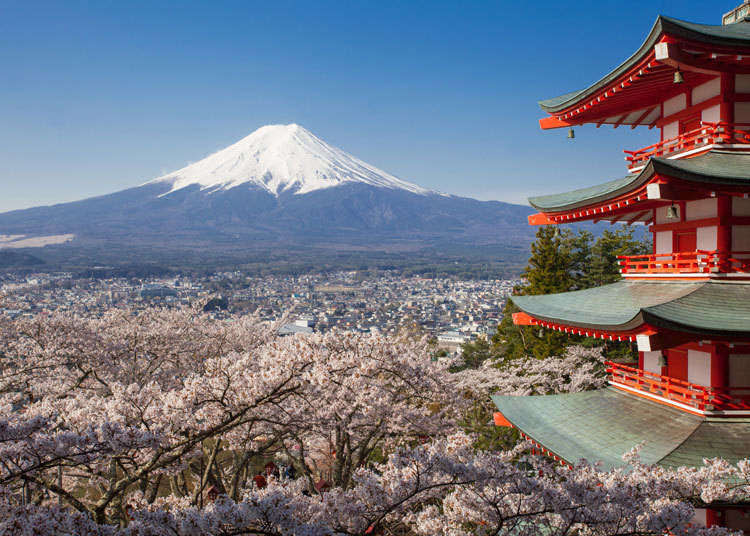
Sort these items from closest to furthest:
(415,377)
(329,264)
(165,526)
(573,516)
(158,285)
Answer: (165,526)
(573,516)
(415,377)
(158,285)
(329,264)

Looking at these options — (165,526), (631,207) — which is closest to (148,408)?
(165,526)

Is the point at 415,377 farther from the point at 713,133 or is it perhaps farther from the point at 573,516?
the point at 713,133

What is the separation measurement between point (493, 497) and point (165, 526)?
2.74m

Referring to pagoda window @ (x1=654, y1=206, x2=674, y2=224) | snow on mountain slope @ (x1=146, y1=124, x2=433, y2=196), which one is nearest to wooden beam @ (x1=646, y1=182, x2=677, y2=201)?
pagoda window @ (x1=654, y1=206, x2=674, y2=224)

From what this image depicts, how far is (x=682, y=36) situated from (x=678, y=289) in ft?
11.1

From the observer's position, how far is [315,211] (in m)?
156

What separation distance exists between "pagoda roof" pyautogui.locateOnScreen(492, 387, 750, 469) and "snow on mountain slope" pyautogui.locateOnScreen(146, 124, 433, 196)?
16052 centimetres

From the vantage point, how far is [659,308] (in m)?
6.08

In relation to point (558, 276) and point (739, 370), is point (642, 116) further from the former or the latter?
point (558, 276)

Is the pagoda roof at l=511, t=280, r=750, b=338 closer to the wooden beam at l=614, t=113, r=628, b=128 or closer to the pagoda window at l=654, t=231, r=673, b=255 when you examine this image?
the pagoda window at l=654, t=231, r=673, b=255

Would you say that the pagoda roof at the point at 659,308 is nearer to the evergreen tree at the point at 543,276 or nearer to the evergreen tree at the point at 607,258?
the evergreen tree at the point at 543,276

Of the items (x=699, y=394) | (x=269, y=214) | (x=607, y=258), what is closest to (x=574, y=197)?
(x=699, y=394)

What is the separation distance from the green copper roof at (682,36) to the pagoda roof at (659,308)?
315 centimetres

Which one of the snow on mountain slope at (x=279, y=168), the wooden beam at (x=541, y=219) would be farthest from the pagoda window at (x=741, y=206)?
the snow on mountain slope at (x=279, y=168)
